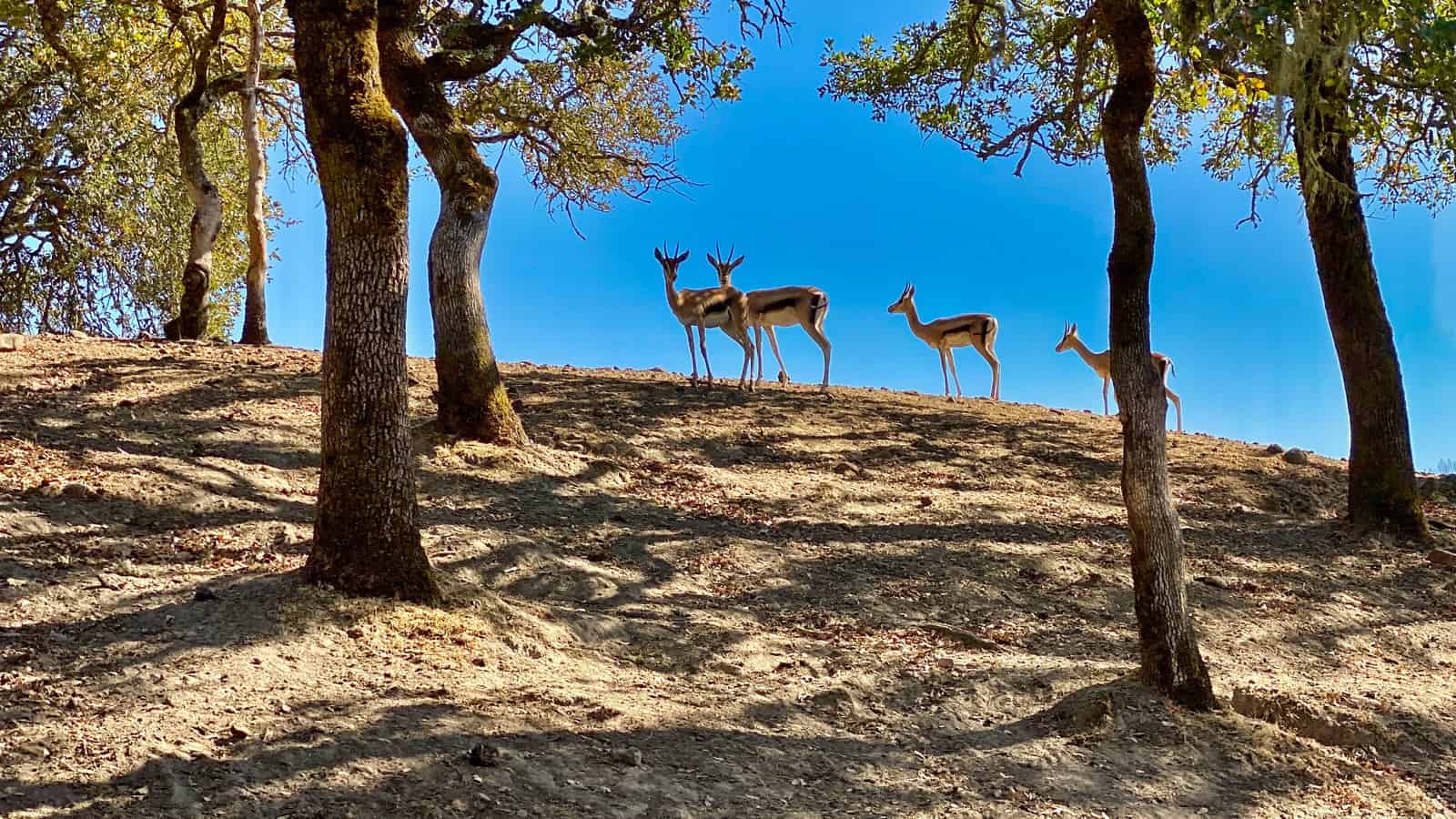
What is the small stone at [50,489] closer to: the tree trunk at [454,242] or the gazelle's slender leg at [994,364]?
the tree trunk at [454,242]

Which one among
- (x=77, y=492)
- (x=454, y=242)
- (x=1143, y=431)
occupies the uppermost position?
(x=454, y=242)

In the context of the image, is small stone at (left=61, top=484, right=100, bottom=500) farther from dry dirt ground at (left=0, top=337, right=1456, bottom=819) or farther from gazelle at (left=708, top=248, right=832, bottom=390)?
gazelle at (left=708, top=248, right=832, bottom=390)

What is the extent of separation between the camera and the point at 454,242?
36.3 ft

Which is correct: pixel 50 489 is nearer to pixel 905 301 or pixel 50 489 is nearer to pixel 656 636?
pixel 656 636

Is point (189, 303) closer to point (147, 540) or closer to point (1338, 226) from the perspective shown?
point (147, 540)

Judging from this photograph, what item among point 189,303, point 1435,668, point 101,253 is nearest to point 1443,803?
point 1435,668

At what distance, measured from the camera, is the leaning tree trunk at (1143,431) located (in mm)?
6508

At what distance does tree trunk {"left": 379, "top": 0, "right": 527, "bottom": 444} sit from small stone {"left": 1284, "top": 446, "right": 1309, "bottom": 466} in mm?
10639

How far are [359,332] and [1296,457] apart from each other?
43.9ft

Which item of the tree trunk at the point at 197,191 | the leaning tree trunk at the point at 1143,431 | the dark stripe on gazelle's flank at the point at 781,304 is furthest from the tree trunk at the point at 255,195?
the leaning tree trunk at the point at 1143,431

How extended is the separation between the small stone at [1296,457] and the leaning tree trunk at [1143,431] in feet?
33.2

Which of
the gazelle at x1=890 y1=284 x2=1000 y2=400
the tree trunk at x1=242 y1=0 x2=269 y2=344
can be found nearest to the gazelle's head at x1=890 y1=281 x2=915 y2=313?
the gazelle at x1=890 y1=284 x2=1000 y2=400

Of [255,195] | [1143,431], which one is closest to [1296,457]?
[1143,431]

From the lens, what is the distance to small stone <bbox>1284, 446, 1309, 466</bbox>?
50.8 feet
